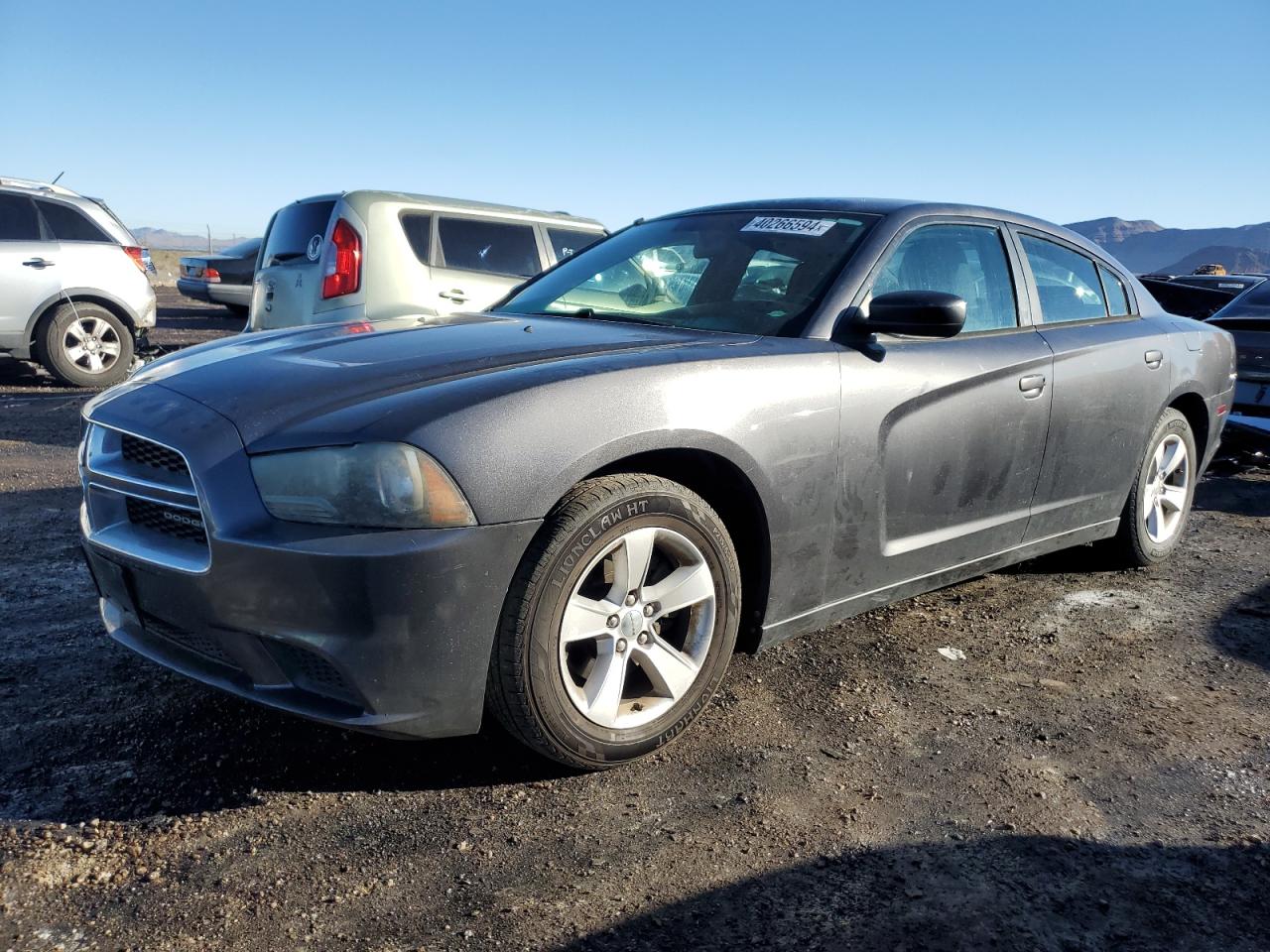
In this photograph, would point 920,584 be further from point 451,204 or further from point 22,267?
point 22,267

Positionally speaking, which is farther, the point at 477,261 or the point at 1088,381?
the point at 477,261

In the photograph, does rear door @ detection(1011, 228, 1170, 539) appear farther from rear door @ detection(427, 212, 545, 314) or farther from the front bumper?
rear door @ detection(427, 212, 545, 314)

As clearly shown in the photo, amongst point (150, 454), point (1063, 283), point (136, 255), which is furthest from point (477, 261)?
point (150, 454)

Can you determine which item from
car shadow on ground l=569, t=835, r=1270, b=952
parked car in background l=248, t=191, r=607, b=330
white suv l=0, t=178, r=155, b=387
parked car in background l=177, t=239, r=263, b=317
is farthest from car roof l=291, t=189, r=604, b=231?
parked car in background l=177, t=239, r=263, b=317

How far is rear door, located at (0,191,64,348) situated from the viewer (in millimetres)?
9000

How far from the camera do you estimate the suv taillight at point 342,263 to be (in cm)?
685

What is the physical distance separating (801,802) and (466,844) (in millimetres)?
828

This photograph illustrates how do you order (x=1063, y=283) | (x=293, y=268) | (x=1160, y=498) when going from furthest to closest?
(x=293, y=268) → (x=1160, y=498) → (x=1063, y=283)

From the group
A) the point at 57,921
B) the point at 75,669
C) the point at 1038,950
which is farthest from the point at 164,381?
the point at 1038,950

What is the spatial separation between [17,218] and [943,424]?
29.2 feet

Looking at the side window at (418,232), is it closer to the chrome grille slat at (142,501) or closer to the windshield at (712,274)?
the windshield at (712,274)

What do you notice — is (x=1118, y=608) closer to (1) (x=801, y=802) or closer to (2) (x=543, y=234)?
(1) (x=801, y=802)

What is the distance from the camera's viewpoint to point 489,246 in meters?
8.12

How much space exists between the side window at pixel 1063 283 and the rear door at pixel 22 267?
28.1 feet
